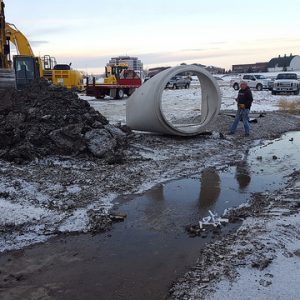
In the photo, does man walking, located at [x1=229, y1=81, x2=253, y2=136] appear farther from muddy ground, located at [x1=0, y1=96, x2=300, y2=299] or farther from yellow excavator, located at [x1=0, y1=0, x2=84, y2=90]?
yellow excavator, located at [x1=0, y1=0, x2=84, y2=90]

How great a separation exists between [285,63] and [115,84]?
58467 mm

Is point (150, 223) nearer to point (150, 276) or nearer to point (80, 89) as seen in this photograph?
point (150, 276)

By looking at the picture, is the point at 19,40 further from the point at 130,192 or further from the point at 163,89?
the point at 130,192

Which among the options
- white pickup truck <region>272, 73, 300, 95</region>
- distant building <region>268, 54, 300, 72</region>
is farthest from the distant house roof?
white pickup truck <region>272, 73, 300, 95</region>

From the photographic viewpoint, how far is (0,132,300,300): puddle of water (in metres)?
4.23

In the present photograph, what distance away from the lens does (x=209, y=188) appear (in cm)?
770

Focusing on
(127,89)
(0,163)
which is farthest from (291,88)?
(0,163)

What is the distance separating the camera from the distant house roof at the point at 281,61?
80125 mm

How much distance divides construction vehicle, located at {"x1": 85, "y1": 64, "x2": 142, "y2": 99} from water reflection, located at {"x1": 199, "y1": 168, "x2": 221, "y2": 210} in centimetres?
2187

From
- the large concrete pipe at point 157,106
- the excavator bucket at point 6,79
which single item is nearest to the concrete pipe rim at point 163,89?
the large concrete pipe at point 157,106

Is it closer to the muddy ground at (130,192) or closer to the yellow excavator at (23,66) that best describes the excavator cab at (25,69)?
the yellow excavator at (23,66)

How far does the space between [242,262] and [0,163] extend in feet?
17.7

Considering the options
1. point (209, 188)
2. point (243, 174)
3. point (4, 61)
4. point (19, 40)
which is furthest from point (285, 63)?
point (209, 188)

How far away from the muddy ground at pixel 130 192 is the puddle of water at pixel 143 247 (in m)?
0.19
